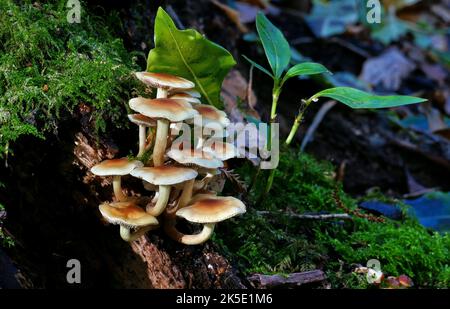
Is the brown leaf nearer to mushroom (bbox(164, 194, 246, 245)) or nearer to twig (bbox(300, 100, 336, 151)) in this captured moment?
twig (bbox(300, 100, 336, 151))

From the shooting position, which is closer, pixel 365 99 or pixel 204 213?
pixel 204 213

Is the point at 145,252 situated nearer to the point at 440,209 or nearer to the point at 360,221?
the point at 360,221

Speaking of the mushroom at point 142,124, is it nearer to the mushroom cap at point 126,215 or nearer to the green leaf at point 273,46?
the mushroom cap at point 126,215

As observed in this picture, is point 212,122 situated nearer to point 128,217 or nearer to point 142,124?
point 142,124

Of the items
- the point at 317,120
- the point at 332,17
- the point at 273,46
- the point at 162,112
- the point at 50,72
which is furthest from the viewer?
the point at 332,17

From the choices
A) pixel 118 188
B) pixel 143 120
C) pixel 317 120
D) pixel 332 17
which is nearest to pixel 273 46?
pixel 143 120

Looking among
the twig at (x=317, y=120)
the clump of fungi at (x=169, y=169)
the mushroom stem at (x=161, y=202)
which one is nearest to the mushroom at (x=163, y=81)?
the clump of fungi at (x=169, y=169)
